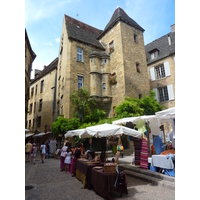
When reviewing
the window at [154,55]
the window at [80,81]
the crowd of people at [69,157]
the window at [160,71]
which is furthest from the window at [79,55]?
the crowd of people at [69,157]

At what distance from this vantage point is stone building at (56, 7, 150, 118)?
1572 cm

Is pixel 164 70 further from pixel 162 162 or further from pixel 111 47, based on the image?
pixel 162 162

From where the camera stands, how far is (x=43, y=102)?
918 inches

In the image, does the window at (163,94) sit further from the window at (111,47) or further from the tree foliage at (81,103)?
the tree foliage at (81,103)

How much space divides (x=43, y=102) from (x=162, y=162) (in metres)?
21.1

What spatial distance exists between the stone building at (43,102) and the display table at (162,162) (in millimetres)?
16691

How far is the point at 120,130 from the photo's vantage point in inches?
213

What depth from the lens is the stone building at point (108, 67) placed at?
51.6 feet

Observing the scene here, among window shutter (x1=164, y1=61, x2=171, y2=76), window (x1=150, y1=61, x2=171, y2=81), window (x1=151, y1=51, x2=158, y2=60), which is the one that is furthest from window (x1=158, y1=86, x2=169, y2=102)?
window (x1=151, y1=51, x2=158, y2=60)

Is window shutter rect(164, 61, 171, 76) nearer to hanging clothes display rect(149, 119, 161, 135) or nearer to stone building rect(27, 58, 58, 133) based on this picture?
hanging clothes display rect(149, 119, 161, 135)
